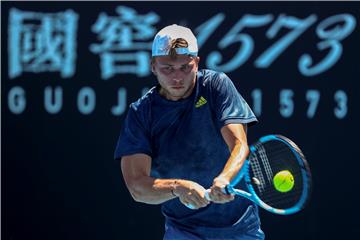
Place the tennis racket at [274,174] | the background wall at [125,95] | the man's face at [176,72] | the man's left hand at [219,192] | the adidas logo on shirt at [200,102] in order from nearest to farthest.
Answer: the man's left hand at [219,192] → the tennis racket at [274,174] → the man's face at [176,72] → the adidas logo on shirt at [200,102] → the background wall at [125,95]

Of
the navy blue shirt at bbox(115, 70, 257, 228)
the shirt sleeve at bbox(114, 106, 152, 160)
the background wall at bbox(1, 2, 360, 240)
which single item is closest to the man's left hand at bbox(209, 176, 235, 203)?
the navy blue shirt at bbox(115, 70, 257, 228)

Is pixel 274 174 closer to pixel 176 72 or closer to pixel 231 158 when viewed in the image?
pixel 231 158

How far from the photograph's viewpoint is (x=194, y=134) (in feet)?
13.6

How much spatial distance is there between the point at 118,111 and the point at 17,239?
1.27m

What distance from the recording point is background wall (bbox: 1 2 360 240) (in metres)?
6.58

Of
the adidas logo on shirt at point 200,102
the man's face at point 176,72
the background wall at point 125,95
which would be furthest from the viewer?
the background wall at point 125,95

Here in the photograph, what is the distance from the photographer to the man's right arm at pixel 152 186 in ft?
12.4

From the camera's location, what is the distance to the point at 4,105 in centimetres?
675

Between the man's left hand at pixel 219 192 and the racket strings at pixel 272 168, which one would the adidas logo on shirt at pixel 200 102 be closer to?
the racket strings at pixel 272 168

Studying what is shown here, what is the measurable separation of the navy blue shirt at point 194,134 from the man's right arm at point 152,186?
48 millimetres

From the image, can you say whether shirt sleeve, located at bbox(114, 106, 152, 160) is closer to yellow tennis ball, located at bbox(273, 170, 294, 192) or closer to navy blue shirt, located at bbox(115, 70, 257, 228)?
navy blue shirt, located at bbox(115, 70, 257, 228)

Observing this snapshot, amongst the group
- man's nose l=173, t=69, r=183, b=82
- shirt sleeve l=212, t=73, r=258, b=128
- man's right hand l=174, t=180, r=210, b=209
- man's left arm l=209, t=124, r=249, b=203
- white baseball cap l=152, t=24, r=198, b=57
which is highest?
white baseball cap l=152, t=24, r=198, b=57

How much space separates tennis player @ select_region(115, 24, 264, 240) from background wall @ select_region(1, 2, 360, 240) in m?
2.40

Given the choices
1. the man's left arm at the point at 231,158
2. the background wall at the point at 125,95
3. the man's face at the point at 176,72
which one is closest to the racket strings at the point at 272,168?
the man's left arm at the point at 231,158
